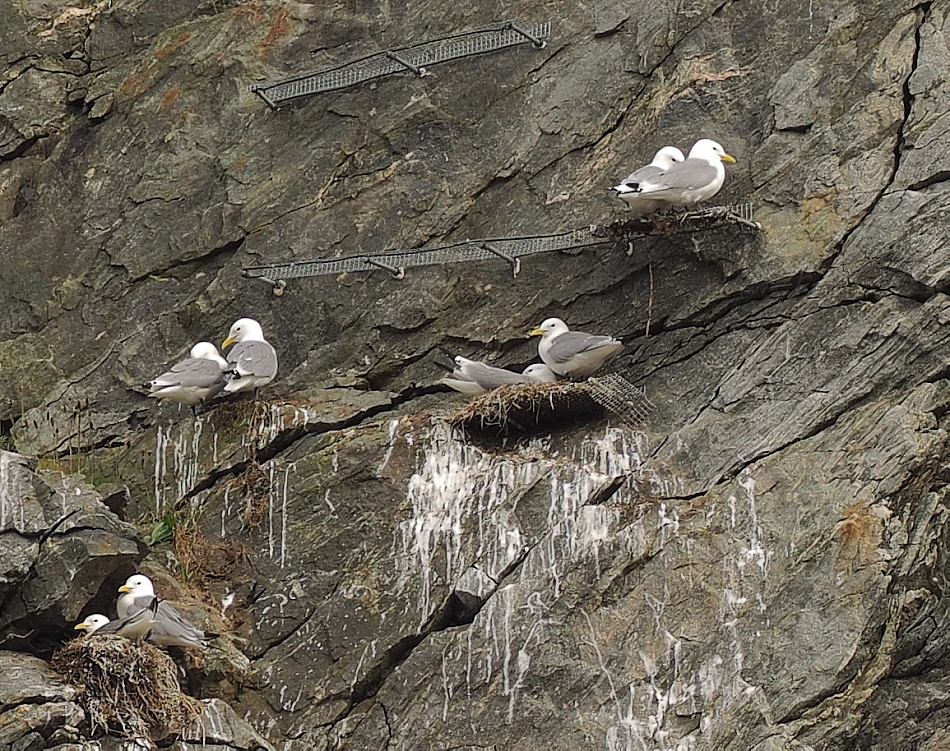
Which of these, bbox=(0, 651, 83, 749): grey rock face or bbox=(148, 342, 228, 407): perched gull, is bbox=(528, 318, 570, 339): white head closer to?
bbox=(148, 342, 228, 407): perched gull

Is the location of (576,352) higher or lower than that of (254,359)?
higher

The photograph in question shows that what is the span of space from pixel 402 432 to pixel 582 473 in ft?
4.65

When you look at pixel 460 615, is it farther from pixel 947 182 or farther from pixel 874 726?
pixel 947 182

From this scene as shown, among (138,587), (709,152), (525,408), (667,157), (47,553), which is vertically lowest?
(138,587)

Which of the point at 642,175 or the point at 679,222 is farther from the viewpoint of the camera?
the point at 679,222

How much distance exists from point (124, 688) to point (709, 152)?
5.60m

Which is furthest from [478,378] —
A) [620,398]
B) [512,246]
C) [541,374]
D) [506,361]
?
[512,246]

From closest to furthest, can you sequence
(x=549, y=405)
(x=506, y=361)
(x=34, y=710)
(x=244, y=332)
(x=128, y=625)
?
(x=34, y=710), (x=128, y=625), (x=549, y=405), (x=506, y=361), (x=244, y=332)

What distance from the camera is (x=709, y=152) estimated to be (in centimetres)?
1347

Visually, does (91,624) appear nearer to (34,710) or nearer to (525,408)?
(34,710)

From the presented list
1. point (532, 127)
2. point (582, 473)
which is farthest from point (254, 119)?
point (582, 473)

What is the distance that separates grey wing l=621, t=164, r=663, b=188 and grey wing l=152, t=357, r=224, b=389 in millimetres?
3252

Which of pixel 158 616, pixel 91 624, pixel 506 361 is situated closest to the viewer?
pixel 91 624

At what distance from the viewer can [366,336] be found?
1438cm
